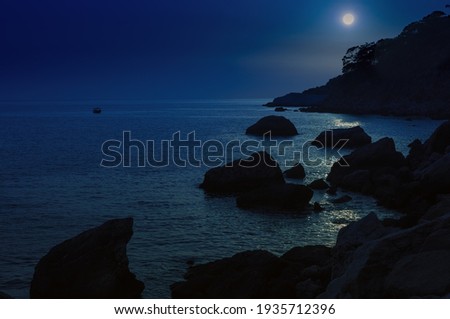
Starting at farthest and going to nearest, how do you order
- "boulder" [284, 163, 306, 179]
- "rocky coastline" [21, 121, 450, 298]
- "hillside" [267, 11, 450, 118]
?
"hillside" [267, 11, 450, 118] → "boulder" [284, 163, 306, 179] → "rocky coastline" [21, 121, 450, 298]

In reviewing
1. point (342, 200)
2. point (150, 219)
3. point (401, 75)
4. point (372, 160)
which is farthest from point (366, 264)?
point (401, 75)

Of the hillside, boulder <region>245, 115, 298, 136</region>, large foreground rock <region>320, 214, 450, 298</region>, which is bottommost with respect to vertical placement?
large foreground rock <region>320, 214, 450, 298</region>

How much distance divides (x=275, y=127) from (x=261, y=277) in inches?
3256

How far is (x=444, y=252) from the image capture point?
1055 cm

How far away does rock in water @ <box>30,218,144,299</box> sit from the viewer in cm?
1775

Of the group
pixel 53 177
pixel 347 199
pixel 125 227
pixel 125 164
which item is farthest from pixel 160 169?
pixel 125 227

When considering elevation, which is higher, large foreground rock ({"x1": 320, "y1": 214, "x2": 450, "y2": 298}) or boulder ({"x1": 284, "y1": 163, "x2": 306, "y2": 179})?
large foreground rock ({"x1": 320, "y1": 214, "x2": 450, "y2": 298})

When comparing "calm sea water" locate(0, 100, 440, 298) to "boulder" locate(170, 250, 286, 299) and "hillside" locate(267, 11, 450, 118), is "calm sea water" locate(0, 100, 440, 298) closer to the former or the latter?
"boulder" locate(170, 250, 286, 299)

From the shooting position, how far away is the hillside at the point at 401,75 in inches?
5910

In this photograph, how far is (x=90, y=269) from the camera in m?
17.9

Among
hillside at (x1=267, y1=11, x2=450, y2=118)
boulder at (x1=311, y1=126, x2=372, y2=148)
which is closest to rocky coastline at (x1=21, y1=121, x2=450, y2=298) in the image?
boulder at (x1=311, y1=126, x2=372, y2=148)

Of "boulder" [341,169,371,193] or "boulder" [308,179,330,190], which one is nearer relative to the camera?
"boulder" [341,169,371,193]

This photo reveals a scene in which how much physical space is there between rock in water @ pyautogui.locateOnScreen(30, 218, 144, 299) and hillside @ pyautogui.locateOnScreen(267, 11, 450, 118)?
13521 cm

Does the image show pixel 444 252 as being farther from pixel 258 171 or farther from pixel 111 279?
pixel 258 171
